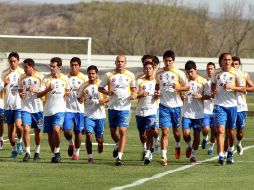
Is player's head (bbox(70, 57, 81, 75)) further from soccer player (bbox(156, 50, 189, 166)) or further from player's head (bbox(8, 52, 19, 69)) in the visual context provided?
soccer player (bbox(156, 50, 189, 166))

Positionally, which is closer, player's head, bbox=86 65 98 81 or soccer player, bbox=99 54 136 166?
soccer player, bbox=99 54 136 166

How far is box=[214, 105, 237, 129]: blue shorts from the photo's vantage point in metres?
21.2

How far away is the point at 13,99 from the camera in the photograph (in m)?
24.2

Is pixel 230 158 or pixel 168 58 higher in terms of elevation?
pixel 168 58

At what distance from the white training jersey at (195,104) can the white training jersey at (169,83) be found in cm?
124

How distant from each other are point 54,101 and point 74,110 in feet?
5.19

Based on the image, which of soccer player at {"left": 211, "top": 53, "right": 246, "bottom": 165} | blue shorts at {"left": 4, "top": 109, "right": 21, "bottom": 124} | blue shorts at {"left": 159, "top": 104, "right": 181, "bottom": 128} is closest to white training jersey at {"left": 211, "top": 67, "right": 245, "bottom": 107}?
soccer player at {"left": 211, "top": 53, "right": 246, "bottom": 165}

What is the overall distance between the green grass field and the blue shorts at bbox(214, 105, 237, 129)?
82cm

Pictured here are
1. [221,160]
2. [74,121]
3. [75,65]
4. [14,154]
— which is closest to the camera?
[221,160]

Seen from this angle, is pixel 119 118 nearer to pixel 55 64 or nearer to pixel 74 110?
pixel 55 64

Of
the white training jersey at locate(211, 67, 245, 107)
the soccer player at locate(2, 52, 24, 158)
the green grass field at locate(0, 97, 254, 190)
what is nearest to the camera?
the green grass field at locate(0, 97, 254, 190)

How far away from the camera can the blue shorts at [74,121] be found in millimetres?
23344

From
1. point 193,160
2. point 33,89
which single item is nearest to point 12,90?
point 33,89

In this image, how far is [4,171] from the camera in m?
19.4
